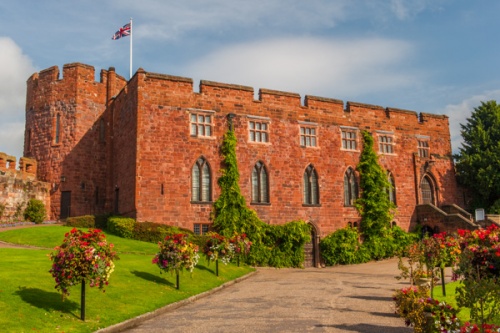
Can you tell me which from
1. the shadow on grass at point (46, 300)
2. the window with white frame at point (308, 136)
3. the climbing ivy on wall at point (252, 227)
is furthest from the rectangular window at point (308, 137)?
the shadow on grass at point (46, 300)

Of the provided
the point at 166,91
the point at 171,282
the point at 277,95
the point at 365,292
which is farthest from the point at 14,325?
the point at 277,95

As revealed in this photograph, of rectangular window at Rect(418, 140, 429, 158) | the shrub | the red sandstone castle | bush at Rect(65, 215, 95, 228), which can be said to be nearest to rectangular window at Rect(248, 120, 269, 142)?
the red sandstone castle

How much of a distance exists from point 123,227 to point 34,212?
31.2 feet

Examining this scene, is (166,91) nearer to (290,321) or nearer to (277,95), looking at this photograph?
(277,95)

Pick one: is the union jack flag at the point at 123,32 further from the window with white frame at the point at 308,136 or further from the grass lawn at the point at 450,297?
the grass lawn at the point at 450,297

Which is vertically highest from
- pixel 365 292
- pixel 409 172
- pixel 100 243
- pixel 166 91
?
pixel 166 91

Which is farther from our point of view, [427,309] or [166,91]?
[166,91]

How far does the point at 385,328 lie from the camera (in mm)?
12602

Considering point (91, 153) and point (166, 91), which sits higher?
point (166, 91)

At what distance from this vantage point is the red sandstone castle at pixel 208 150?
31.1m

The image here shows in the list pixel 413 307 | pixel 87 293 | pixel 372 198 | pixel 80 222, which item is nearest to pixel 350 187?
pixel 372 198

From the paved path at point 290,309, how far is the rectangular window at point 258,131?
12.8m

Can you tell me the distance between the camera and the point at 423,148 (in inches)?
1587

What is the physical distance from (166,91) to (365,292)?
1875cm
